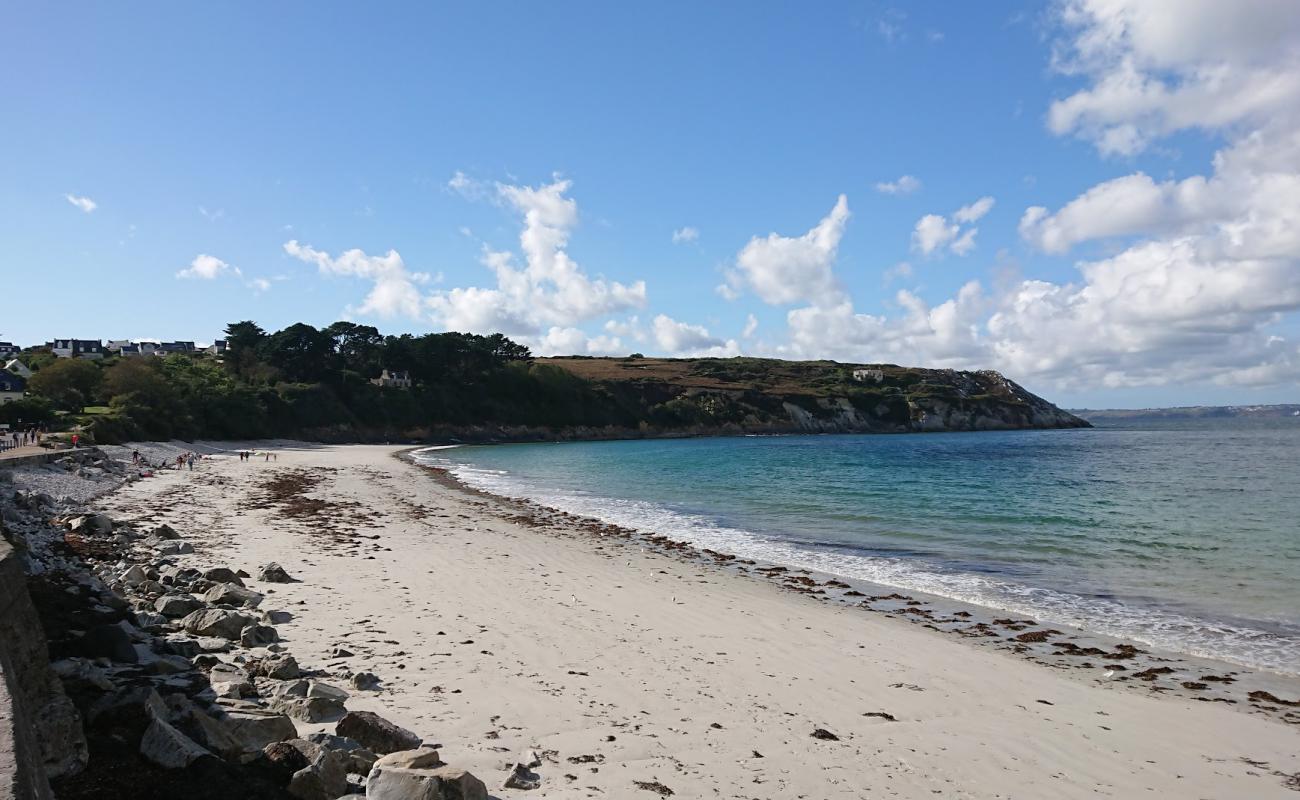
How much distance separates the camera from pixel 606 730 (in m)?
6.16

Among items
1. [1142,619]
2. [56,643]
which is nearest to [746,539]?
[1142,619]

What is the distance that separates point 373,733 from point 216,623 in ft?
12.2

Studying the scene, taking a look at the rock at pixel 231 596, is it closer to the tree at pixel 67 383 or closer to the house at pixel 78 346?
the tree at pixel 67 383

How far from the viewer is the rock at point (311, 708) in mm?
5574

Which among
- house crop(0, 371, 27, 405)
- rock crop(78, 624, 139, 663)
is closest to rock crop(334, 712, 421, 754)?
rock crop(78, 624, 139, 663)

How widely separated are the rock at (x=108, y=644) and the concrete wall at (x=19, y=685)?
98cm

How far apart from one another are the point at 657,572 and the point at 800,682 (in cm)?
693

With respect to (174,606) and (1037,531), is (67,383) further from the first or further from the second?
(1037,531)

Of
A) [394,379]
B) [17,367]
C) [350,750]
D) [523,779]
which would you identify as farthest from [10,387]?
[523,779]

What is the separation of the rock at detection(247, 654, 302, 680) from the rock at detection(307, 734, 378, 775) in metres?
1.59

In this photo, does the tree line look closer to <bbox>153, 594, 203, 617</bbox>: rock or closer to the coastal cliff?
the coastal cliff

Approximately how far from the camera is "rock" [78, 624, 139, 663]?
5.95 m

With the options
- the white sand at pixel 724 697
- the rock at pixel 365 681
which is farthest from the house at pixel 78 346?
the rock at pixel 365 681

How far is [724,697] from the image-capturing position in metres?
7.27
